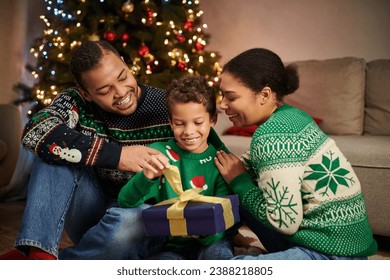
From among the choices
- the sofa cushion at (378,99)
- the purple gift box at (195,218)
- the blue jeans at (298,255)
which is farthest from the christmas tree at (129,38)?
the blue jeans at (298,255)

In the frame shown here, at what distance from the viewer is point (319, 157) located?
Result: 4.12 ft

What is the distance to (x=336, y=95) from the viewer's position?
9.25 ft

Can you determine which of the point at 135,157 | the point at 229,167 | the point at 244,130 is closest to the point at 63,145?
the point at 135,157

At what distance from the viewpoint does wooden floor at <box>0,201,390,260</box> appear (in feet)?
7.00

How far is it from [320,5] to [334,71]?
0.83 metres

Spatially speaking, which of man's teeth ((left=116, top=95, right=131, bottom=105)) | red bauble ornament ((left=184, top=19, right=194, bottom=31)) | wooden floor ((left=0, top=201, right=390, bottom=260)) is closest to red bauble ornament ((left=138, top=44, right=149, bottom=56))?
red bauble ornament ((left=184, top=19, right=194, bottom=31))

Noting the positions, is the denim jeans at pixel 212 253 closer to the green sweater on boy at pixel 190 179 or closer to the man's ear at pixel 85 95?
the green sweater on boy at pixel 190 179

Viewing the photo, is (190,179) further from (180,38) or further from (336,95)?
(180,38)

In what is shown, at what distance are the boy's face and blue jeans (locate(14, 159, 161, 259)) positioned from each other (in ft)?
0.80

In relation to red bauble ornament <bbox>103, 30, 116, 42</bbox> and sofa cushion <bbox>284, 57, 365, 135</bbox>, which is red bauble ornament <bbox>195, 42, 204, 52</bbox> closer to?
red bauble ornament <bbox>103, 30, 116, 42</bbox>

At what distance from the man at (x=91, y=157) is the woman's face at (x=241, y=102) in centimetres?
27

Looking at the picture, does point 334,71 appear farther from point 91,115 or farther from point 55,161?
point 55,161

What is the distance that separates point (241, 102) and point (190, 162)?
25 centimetres

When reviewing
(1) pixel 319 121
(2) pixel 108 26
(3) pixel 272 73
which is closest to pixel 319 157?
(3) pixel 272 73
